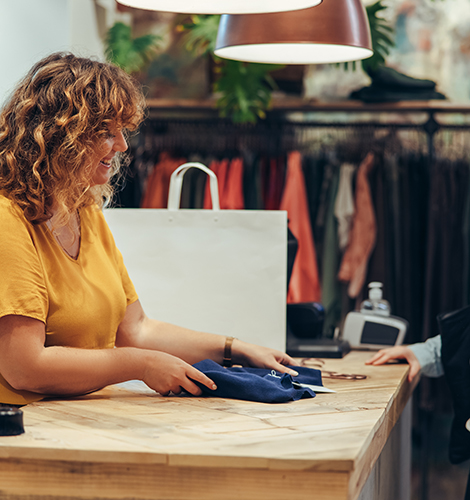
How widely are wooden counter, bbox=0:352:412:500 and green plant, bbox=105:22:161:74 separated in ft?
9.95

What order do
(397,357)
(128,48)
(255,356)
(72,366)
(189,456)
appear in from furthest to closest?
(128,48), (397,357), (255,356), (72,366), (189,456)

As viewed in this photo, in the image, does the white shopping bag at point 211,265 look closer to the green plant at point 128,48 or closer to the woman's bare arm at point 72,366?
the woman's bare arm at point 72,366

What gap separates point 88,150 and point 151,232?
0.57 meters

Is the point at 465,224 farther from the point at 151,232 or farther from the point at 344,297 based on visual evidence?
the point at 151,232

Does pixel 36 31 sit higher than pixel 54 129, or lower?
higher

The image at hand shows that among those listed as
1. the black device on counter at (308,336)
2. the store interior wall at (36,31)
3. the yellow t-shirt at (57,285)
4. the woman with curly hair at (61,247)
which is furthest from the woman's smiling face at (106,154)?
the black device on counter at (308,336)

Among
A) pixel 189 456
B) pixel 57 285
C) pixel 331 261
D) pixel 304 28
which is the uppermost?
pixel 304 28

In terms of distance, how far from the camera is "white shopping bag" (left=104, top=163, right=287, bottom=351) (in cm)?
195

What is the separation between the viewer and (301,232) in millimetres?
3650

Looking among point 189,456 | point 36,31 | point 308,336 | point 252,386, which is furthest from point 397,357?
point 36,31

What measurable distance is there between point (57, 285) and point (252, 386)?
1.48 feet

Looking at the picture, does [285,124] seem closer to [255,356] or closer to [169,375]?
[255,356]

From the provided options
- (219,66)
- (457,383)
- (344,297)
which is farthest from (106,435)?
(219,66)

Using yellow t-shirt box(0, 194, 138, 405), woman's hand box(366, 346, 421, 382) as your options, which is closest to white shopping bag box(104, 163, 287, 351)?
woman's hand box(366, 346, 421, 382)
